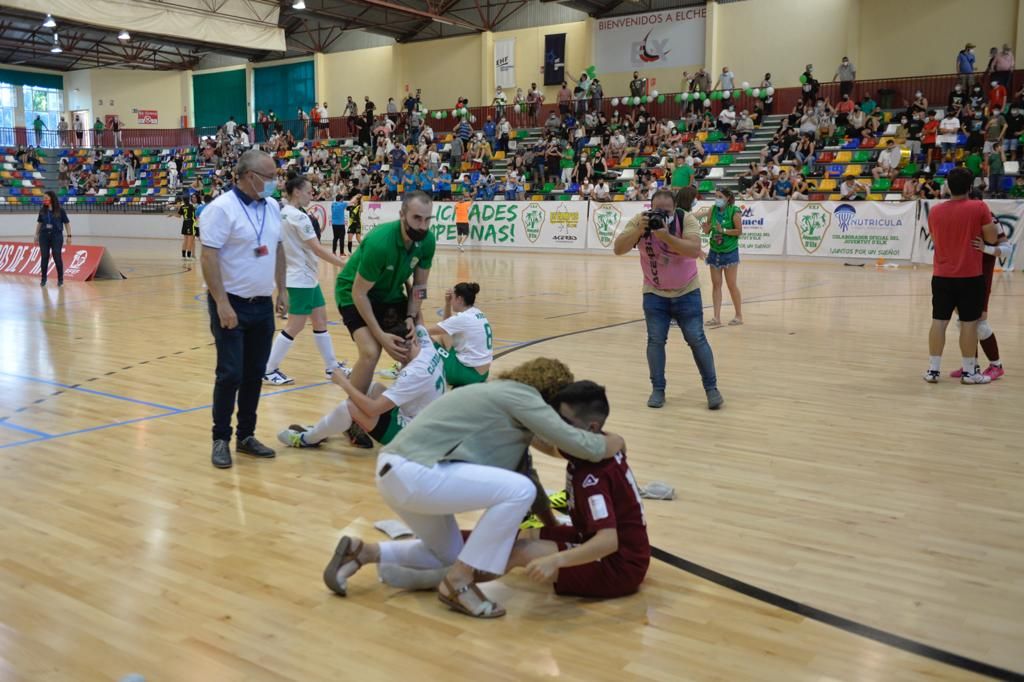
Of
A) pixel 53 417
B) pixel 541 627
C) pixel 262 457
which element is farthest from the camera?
pixel 53 417

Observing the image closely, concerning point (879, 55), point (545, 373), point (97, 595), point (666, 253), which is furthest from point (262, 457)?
point (879, 55)

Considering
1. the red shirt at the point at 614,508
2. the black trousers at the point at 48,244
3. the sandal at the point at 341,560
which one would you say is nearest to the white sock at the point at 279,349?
the sandal at the point at 341,560

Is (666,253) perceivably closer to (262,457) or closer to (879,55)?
(262,457)

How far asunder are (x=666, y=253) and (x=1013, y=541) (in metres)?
3.35

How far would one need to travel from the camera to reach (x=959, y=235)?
7.43 metres

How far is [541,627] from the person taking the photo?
3357 millimetres

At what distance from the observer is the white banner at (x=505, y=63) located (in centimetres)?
3488

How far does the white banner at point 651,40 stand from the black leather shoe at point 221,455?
1120 inches

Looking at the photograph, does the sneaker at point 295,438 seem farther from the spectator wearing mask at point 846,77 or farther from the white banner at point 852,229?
the spectator wearing mask at point 846,77

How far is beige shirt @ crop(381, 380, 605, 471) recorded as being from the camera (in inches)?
134

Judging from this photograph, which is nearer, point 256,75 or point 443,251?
point 443,251

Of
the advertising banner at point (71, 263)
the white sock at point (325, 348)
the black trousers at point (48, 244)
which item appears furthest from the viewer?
the advertising banner at point (71, 263)

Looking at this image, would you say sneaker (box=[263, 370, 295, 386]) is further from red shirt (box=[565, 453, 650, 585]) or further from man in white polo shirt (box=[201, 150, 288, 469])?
red shirt (box=[565, 453, 650, 585])

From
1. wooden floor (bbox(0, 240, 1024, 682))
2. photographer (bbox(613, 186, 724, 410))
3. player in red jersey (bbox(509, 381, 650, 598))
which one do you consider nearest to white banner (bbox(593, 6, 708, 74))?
wooden floor (bbox(0, 240, 1024, 682))
